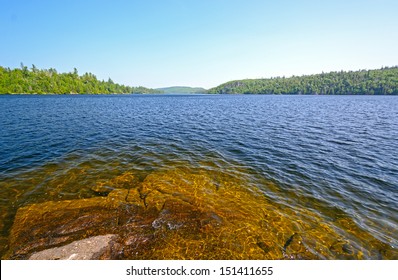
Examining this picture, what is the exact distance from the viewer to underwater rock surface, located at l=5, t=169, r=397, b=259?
25.6 feet

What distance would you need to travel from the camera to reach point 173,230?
29.5 ft

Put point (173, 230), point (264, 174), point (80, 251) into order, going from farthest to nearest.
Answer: point (264, 174) → point (173, 230) → point (80, 251)

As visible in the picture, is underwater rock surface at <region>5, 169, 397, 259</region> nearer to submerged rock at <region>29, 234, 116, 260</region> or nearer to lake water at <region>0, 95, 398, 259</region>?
submerged rock at <region>29, 234, 116, 260</region>

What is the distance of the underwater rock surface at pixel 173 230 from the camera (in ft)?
25.6

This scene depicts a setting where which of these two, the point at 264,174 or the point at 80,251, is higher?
the point at 80,251

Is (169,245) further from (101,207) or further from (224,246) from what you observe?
(101,207)

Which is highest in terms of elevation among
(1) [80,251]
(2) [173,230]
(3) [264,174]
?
(1) [80,251]

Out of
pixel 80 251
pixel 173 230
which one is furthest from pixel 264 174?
pixel 80 251

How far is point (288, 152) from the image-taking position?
21.5 m

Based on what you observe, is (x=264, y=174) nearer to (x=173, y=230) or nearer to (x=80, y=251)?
(x=173, y=230)

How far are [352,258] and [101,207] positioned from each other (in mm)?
13121

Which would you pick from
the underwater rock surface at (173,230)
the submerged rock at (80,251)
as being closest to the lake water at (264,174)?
the underwater rock surface at (173,230)

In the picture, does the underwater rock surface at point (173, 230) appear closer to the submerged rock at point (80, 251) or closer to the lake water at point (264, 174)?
the submerged rock at point (80, 251)
